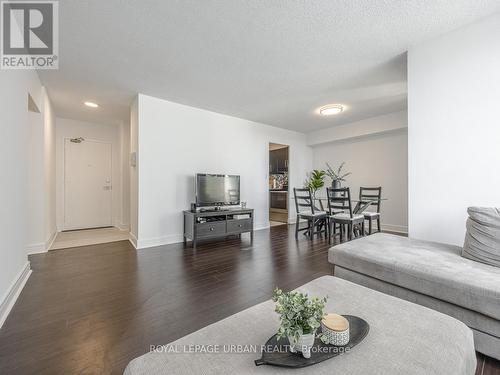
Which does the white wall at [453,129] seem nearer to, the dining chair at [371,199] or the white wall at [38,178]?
the dining chair at [371,199]

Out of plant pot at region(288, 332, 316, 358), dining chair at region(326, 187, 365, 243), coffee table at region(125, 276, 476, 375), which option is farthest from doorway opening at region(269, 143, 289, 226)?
plant pot at region(288, 332, 316, 358)

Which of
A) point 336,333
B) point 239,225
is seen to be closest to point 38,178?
point 239,225

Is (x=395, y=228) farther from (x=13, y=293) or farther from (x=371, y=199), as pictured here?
(x=13, y=293)

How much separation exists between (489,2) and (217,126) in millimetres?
3931

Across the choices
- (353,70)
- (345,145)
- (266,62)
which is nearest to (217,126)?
(266,62)

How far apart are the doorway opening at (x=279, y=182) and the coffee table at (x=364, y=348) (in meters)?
5.45

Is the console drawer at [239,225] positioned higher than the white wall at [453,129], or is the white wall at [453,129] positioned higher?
the white wall at [453,129]

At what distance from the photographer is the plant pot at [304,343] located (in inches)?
33.1

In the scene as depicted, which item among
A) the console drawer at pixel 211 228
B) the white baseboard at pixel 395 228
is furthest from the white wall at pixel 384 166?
the console drawer at pixel 211 228

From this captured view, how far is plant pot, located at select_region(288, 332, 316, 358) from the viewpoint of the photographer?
0.84 m

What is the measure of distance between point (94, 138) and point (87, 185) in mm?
1132

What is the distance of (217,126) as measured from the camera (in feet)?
15.6

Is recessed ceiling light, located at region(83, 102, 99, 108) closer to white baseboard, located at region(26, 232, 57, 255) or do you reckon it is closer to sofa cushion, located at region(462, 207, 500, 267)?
white baseboard, located at region(26, 232, 57, 255)

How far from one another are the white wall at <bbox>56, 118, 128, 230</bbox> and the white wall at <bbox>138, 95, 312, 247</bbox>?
192 centimetres
